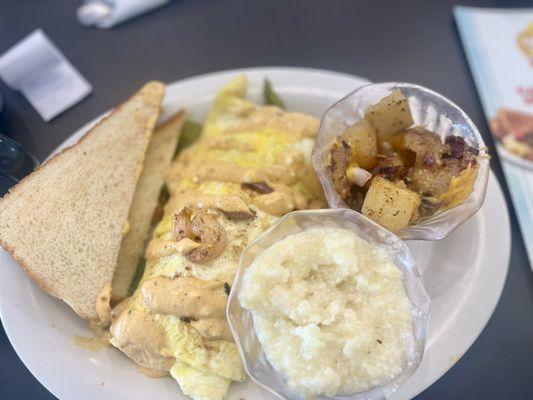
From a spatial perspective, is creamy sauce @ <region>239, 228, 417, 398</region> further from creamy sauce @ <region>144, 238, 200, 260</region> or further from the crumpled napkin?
the crumpled napkin

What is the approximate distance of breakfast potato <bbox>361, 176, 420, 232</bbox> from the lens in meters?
1.41

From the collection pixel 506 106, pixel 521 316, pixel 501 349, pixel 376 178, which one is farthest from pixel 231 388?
pixel 506 106

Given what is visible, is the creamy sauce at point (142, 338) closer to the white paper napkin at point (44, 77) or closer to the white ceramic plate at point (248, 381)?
the white ceramic plate at point (248, 381)

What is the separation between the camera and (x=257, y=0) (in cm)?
249

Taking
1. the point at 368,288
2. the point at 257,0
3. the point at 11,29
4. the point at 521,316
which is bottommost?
the point at 521,316

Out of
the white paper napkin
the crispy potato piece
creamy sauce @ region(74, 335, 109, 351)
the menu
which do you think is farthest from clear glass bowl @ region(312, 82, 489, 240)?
the white paper napkin

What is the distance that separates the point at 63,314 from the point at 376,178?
1.02m

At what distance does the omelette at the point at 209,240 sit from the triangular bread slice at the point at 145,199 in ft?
0.23

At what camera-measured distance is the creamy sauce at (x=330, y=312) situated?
48.3 inches

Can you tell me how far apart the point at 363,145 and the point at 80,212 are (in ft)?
2.92

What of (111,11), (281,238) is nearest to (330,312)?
(281,238)

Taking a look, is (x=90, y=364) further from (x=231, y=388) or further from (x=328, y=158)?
(x=328, y=158)

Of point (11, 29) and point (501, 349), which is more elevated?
point (11, 29)

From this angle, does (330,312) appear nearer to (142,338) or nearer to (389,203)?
(389,203)
